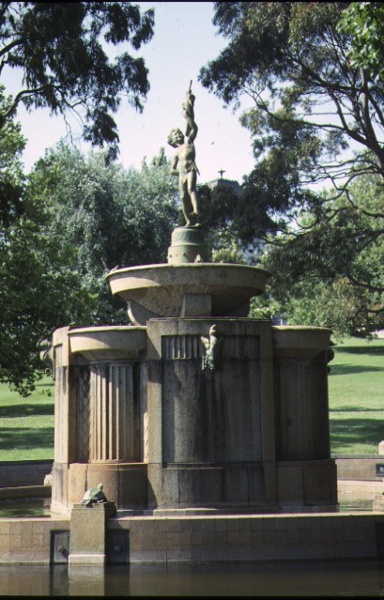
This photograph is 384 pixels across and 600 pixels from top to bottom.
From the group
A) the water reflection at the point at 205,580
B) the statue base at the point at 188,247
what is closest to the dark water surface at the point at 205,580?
the water reflection at the point at 205,580

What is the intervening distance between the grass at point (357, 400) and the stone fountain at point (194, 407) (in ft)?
37.7

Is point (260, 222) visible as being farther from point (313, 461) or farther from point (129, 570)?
point (129, 570)

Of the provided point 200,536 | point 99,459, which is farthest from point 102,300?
point 200,536

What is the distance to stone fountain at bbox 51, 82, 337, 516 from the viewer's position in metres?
13.9

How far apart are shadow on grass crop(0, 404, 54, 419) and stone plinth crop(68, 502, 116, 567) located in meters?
30.0

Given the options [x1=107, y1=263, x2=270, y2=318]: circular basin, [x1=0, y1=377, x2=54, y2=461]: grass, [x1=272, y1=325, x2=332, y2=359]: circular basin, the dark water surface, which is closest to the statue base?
[x1=107, y1=263, x2=270, y2=318]: circular basin

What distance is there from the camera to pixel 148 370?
14266 millimetres

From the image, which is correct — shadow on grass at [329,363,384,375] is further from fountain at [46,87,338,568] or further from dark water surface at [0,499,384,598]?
dark water surface at [0,499,384,598]

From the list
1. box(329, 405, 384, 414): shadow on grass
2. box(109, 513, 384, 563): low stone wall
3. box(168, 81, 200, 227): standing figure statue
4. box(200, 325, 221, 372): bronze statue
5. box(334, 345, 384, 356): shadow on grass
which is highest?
box(334, 345, 384, 356): shadow on grass

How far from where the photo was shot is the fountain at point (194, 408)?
1391cm

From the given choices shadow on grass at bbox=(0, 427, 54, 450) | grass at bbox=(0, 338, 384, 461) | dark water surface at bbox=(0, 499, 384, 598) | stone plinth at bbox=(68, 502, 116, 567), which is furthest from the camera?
shadow on grass at bbox=(0, 427, 54, 450)

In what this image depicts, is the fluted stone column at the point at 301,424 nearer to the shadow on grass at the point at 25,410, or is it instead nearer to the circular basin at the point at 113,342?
the circular basin at the point at 113,342

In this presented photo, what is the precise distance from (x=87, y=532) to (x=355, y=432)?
71.6 ft

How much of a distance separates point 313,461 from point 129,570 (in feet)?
13.3
